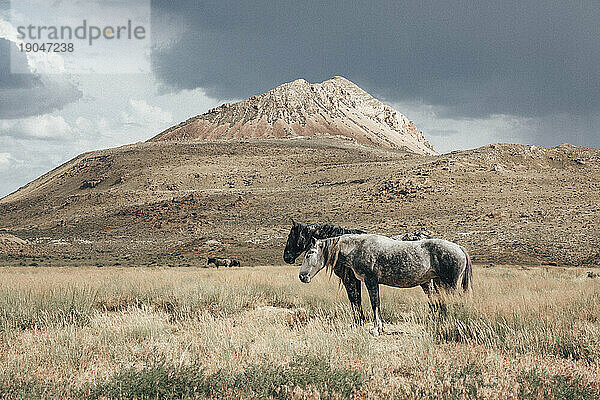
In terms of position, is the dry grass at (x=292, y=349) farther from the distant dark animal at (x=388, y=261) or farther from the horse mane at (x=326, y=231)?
the horse mane at (x=326, y=231)

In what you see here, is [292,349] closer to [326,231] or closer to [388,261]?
[388,261]

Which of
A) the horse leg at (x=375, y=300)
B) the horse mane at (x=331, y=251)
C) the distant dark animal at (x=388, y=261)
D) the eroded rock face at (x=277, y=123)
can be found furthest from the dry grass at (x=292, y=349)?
the eroded rock face at (x=277, y=123)

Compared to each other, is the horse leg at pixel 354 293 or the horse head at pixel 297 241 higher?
the horse head at pixel 297 241

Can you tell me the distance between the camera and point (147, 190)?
71188mm

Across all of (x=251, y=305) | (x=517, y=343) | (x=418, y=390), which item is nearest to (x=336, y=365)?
(x=418, y=390)

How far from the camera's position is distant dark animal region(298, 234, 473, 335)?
7.53 meters

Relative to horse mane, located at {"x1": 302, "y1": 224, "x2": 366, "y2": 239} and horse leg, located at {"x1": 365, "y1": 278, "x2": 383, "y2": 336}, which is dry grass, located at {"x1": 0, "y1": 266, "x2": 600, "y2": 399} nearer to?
horse leg, located at {"x1": 365, "y1": 278, "x2": 383, "y2": 336}

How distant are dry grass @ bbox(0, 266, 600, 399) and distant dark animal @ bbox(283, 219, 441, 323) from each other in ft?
1.23

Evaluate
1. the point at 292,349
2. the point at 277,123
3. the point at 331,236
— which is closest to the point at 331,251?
the point at 331,236

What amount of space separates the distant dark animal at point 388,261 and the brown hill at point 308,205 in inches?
1057

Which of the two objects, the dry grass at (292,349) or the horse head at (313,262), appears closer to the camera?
the dry grass at (292,349)

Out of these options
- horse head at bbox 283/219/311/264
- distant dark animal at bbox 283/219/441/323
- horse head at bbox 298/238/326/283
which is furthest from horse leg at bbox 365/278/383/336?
horse head at bbox 283/219/311/264

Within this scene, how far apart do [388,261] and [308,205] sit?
47042 mm

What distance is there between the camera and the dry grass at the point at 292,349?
16.3ft
